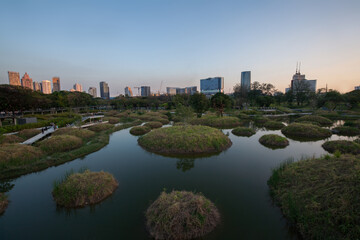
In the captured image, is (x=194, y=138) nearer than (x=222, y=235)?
No

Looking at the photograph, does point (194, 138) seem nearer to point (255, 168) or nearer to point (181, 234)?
point (255, 168)

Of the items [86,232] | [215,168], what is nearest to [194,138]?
[215,168]

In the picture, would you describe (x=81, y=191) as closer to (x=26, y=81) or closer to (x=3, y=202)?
(x=3, y=202)

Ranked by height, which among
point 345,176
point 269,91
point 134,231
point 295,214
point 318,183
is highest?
point 269,91

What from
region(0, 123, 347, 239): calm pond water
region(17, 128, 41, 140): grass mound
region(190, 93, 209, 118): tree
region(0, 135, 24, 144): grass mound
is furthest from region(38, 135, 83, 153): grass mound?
region(190, 93, 209, 118): tree

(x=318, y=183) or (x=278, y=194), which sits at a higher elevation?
(x=318, y=183)

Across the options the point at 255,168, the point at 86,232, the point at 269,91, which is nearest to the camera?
the point at 86,232
